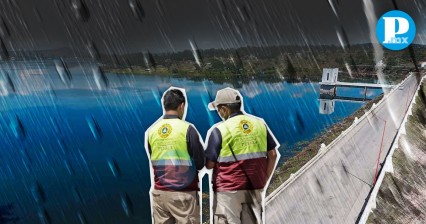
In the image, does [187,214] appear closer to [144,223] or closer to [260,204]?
[260,204]

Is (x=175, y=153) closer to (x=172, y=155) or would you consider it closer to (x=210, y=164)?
(x=172, y=155)

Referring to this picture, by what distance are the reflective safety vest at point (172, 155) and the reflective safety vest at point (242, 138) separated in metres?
0.31

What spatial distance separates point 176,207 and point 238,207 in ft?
1.89

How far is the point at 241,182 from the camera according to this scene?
3861 millimetres

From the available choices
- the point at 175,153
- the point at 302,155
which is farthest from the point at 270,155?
the point at 302,155

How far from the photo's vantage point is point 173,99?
3562 mm

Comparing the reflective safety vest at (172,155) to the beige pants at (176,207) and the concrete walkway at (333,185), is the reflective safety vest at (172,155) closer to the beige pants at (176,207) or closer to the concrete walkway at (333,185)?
the beige pants at (176,207)

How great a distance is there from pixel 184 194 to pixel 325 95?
3147cm

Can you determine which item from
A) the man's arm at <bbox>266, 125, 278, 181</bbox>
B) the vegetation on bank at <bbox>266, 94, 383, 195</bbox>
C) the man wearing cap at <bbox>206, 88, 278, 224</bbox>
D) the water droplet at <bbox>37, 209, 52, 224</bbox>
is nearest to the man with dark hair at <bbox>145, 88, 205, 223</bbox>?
the man wearing cap at <bbox>206, 88, 278, 224</bbox>

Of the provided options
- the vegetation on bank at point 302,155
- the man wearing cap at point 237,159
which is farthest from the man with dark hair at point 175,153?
the vegetation on bank at point 302,155

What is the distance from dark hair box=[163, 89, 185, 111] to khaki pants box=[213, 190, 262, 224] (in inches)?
36.3

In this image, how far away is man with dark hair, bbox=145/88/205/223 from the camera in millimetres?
3586

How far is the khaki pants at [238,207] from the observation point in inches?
154

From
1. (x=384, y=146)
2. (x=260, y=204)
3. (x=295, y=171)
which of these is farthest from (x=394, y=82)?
(x=260, y=204)
